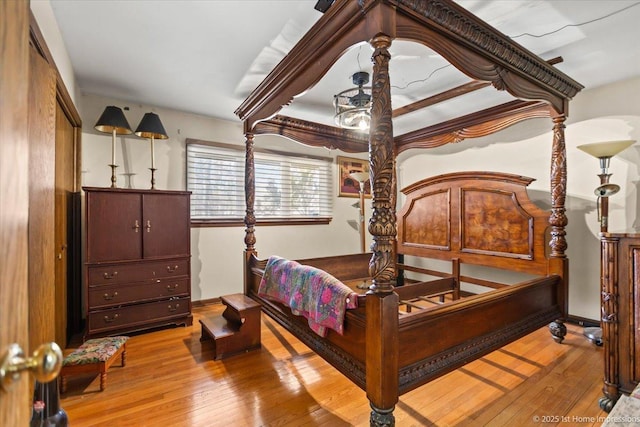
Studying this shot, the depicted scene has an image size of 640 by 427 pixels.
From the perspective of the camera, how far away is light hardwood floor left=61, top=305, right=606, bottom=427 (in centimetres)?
176

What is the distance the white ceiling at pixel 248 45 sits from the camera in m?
1.87

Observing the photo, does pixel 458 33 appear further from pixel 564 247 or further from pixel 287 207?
pixel 287 207

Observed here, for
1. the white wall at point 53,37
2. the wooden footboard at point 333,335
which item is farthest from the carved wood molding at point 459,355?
the white wall at point 53,37

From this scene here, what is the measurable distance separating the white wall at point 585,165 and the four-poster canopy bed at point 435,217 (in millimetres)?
582

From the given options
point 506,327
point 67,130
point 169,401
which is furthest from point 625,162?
point 67,130

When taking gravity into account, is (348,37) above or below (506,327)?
above

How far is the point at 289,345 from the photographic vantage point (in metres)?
2.74

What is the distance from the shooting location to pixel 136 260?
295 centimetres

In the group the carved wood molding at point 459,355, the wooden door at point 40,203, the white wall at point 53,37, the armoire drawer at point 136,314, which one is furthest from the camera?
the armoire drawer at point 136,314

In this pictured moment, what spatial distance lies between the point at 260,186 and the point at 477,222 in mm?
2775

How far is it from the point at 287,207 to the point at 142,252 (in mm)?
1942

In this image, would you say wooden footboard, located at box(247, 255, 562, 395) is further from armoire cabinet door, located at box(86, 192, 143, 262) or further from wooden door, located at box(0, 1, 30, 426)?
armoire cabinet door, located at box(86, 192, 143, 262)

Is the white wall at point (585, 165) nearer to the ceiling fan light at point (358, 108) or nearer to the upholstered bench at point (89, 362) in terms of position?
the ceiling fan light at point (358, 108)

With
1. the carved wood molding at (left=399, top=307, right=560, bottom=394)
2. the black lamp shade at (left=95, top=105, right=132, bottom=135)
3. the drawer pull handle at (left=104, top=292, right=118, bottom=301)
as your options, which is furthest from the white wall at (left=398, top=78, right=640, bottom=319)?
the drawer pull handle at (left=104, top=292, right=118, bottom=301)
